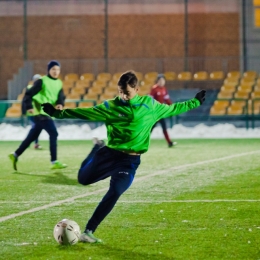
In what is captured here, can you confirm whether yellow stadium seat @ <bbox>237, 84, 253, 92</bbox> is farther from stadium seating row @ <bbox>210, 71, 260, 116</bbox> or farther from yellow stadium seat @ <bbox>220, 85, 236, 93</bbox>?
yellow stadium seat @ <bbox>220, 85, 236, 93</bbox>

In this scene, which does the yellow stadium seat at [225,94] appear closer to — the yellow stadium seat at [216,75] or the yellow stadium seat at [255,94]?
the yellow stadium seat at [255,94]

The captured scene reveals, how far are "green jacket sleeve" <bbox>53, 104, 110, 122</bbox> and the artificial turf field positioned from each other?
4.00ft

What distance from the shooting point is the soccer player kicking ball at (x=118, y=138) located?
7.53 metres

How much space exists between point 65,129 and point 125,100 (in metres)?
19.0

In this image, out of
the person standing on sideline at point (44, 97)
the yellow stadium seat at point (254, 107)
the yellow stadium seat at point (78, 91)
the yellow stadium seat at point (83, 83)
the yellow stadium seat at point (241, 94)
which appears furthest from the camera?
the yellow stadium seat at point (83, 83)

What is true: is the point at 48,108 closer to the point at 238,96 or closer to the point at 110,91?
the point at 238,96

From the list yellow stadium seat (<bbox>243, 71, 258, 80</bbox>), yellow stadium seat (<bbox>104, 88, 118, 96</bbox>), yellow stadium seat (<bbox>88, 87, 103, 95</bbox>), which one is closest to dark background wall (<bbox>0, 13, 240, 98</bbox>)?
yellow stadium seat (<bbox>243, 71, 258, 80</bbox>)

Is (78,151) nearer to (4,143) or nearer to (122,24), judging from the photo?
(4,143)

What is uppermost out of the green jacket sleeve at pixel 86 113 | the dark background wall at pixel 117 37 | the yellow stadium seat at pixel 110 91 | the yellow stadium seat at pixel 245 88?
the dark background wall at pixel 117 37

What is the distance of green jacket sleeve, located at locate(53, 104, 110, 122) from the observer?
7.56 m

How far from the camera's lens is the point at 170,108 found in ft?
26.3

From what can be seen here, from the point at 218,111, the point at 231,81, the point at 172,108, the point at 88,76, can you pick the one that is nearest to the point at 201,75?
the point at 231,81

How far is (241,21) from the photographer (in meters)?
33.4

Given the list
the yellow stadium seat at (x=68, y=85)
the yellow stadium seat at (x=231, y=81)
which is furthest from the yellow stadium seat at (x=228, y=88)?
the yellow stadium seat at (x=68, y=85)
